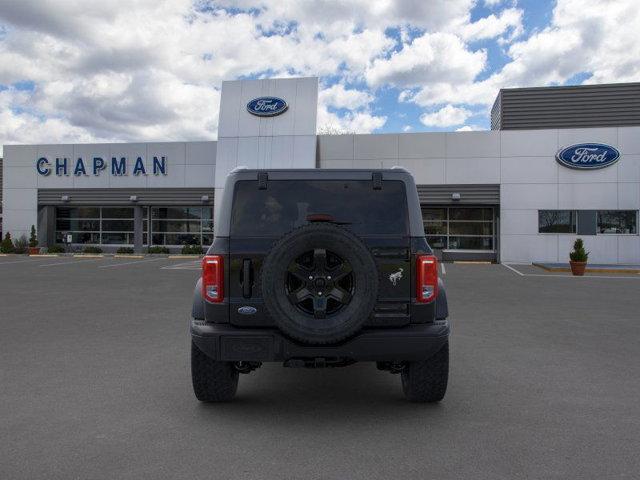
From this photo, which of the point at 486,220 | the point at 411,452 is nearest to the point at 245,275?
the point at 411,452

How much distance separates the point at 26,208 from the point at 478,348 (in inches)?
1289

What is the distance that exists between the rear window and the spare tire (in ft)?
1.27

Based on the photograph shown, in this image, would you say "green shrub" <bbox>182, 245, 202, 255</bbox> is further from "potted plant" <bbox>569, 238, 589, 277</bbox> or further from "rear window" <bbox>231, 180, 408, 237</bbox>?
"rear window" <bbox>231, 180, 408, 237</bbox>

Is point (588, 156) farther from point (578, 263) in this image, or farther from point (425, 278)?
point (425, 278)

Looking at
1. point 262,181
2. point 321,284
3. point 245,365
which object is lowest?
point 245,365

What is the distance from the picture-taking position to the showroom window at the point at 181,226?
31766 millimetres

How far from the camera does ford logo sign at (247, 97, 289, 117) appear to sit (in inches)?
1054

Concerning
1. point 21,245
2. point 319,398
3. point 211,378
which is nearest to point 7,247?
point 21,245

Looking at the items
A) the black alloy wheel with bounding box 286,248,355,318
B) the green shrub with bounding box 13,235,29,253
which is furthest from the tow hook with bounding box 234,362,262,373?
the green shrub with bounding box 13,235,29,253

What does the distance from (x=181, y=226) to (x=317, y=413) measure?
95.1 ft

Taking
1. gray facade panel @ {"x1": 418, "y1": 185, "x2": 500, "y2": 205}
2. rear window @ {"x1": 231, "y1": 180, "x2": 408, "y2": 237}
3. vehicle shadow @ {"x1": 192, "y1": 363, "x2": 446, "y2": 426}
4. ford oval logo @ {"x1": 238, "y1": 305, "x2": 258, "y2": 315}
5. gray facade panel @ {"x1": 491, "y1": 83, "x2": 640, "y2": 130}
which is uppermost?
gray facade panel @ {"x1": 491, "y1": 83, "x2": 640, "y2": 130}

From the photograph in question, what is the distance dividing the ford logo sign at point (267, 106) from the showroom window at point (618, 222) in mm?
16457

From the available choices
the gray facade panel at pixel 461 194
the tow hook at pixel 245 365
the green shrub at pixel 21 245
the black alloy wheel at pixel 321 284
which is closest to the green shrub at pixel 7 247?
the green shrub at pixel 21 245

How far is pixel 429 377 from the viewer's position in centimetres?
443
